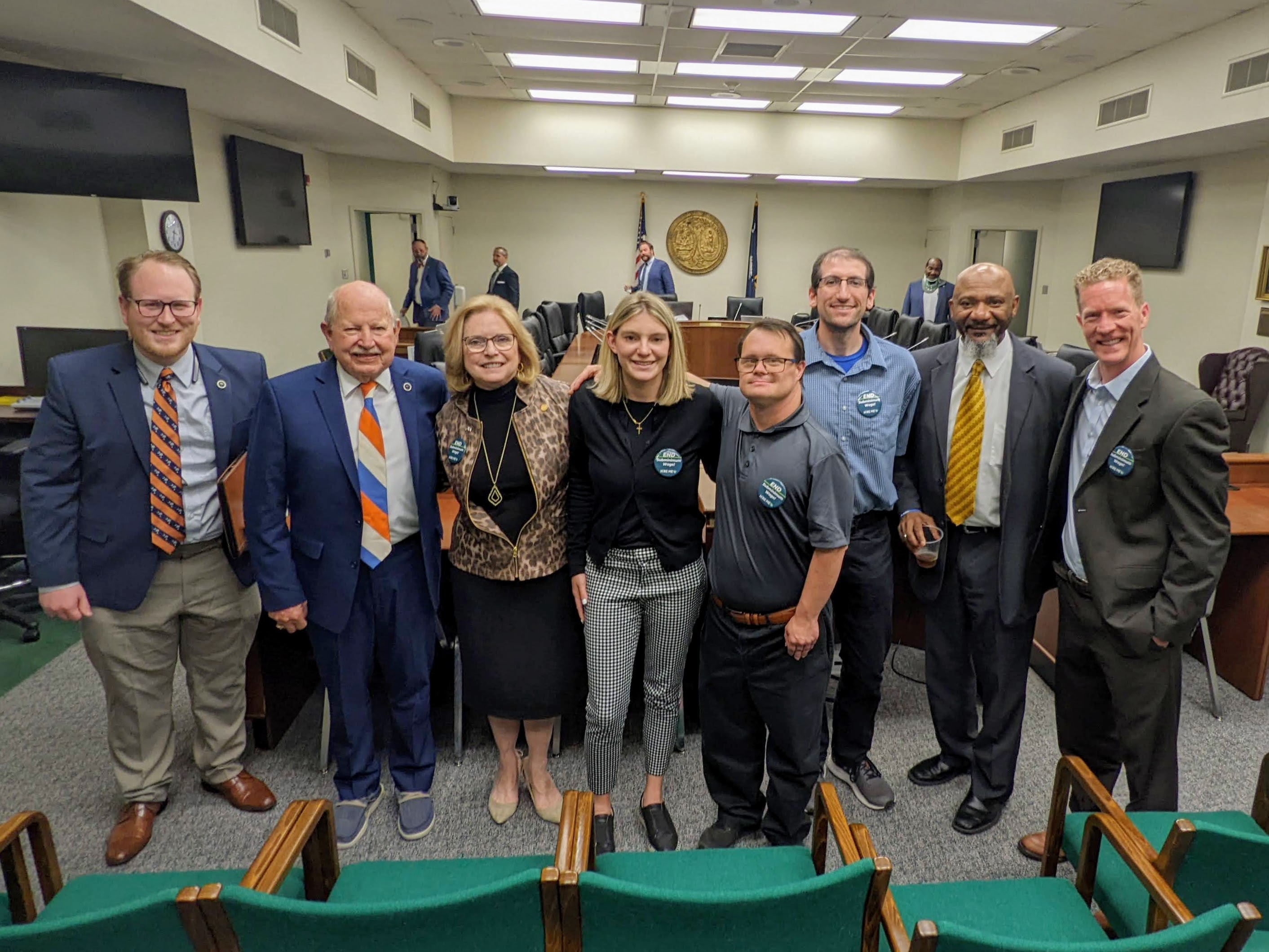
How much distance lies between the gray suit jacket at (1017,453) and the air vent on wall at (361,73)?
5.90 meters

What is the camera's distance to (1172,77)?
6.63m

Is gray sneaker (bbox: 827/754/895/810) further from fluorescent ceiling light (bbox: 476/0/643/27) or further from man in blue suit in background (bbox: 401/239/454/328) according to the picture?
man in blue suit in background (bbox: 401/239/454/328)

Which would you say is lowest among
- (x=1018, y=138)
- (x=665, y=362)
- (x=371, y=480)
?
(x=371, y=480)

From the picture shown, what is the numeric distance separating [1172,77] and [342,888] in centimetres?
847

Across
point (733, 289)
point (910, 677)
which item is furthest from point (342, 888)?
point (733, 289)

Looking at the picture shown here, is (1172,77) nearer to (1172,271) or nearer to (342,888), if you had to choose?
(1172,271)

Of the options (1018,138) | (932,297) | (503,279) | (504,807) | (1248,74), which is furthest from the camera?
(503,279)

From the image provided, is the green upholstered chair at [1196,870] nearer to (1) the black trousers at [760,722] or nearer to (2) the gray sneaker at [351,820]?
(1) the black trousers at [760,722]

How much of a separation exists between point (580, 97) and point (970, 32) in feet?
15.6

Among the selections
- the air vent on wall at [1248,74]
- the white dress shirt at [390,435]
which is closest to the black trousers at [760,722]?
the white dress shirt at [390,435]

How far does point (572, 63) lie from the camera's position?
25.8ft

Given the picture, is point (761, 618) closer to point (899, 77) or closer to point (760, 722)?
point (760, 722)

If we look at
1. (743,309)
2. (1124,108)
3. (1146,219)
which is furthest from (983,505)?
(1146,219)

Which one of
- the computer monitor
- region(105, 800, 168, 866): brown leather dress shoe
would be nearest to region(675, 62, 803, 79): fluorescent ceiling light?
the computer monitor
